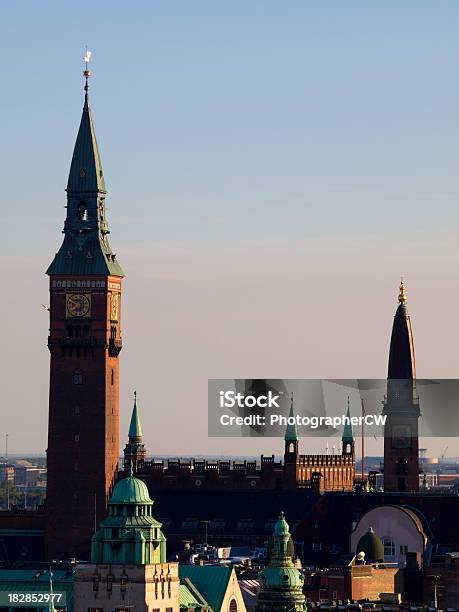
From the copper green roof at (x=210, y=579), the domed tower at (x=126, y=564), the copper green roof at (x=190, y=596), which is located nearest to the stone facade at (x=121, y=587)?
→ the domed tower at (x=126, y=564)

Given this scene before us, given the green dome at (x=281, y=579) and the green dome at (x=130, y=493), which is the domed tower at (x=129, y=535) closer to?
the green dome at (x=130, y=493)

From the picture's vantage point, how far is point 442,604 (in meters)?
199

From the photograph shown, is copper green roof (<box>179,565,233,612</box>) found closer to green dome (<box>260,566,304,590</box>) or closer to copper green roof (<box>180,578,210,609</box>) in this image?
copper green roof (<box>180,578,210,609</box>)

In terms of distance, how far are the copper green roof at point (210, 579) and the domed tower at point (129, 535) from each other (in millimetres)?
26731

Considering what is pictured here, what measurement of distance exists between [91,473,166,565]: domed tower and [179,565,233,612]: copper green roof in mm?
26731

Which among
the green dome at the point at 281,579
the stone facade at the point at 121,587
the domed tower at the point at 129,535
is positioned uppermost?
the domed tower at the point at 129,535

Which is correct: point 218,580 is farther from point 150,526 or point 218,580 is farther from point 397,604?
point 150,526

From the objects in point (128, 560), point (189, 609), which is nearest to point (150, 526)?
point (128, 560)

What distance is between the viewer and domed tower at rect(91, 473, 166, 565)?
15688 cm

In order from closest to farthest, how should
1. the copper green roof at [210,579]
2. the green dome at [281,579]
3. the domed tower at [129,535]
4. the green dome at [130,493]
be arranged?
1. the domed tower at [129,535]
2. the green dome at [130,493]
3. the green dome at [281,579]
4. the copper green roof at [210,579]

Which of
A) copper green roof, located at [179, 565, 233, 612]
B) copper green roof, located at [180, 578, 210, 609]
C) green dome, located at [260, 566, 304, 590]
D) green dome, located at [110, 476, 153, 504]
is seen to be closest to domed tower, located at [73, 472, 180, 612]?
green dome, located at [110, 476, 153, 504]

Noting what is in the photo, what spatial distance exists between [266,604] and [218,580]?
85.7 ft

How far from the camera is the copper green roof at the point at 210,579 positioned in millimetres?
186625

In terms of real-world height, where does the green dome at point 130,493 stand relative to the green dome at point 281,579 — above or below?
above
